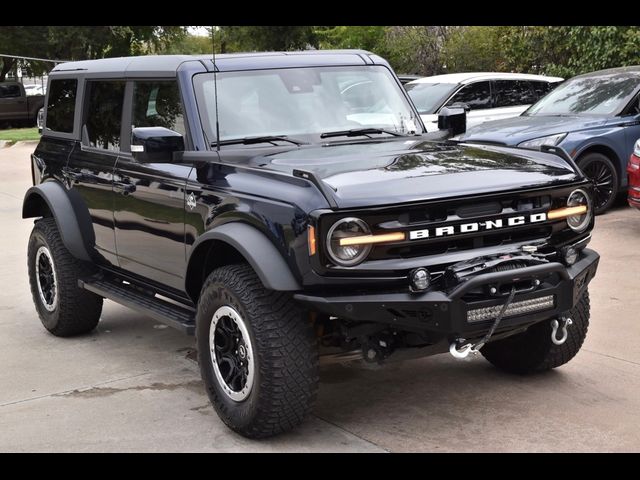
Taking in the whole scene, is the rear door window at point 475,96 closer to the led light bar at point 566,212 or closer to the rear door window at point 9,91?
the led light bar at point 566,212

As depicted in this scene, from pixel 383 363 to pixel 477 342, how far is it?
18.5 inches

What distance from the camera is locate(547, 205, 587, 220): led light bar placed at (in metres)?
4.84

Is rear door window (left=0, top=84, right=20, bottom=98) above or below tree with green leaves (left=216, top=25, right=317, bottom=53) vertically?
below

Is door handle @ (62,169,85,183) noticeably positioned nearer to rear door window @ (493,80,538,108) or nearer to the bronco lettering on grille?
the bronco lettering on grille

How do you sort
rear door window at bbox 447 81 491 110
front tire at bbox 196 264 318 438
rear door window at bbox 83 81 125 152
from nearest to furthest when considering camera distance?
front tire at bbox 196 264 318 438 → rear door window at bbox 83 81 125 152 → rear door window at bbox 447 81 491 110

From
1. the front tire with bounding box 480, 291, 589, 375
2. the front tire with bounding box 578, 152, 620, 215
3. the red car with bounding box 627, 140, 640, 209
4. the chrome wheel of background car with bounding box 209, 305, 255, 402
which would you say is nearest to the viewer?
the chrome wheel of background car with bounding box 209, 305, 255, 402

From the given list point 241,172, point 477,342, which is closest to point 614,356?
point 477,342

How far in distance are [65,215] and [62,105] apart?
3.18 feet

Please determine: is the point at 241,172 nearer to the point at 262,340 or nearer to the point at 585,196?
the point at 262,340

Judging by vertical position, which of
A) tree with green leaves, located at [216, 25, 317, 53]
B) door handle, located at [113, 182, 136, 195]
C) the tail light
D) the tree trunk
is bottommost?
the tail light

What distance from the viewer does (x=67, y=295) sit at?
21.9ft

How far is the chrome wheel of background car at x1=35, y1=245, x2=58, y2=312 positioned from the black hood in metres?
2.35

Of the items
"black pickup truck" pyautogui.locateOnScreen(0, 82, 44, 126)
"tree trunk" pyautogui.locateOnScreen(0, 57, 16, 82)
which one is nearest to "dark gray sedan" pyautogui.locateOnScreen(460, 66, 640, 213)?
"black pickup truck" pyautogui.locateOnScreen(0, 82, 44, 126)

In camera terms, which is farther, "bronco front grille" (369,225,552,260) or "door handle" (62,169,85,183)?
"door handle" (62,169,85,183)
